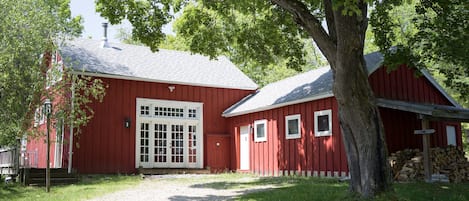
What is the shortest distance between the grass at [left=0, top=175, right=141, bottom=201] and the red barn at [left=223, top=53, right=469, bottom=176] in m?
5.24

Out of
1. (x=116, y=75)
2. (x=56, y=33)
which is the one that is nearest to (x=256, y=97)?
(x=116, y=75)

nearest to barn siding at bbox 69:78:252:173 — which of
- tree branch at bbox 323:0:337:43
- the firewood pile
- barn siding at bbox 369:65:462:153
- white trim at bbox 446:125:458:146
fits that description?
barn siding at bbox 369:65:462:153

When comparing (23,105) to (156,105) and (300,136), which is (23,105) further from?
(300,136)

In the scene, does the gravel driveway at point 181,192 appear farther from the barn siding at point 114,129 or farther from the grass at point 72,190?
the barn siding at point 114,129

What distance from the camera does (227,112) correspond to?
1931 cm

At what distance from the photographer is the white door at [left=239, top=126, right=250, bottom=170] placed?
18453 millimetres

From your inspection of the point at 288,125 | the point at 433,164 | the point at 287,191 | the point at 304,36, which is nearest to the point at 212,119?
the point at 288,125

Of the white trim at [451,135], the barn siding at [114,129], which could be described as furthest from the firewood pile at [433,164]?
the barn siding at [114,129]

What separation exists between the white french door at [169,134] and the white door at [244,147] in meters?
1.69

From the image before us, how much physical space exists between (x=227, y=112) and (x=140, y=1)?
27.9 feet

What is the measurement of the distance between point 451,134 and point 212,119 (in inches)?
371

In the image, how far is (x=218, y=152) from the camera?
19.3 meters

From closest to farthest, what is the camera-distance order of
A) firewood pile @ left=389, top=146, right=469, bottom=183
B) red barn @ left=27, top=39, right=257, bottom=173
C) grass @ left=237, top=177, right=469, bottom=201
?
grass @ left=237, top=177, right=469, bottom=201 < firewood pile @ left=389, top=146, right=469, bottom=183 < red barn @ left=27, top=39, right=257, bottom=173

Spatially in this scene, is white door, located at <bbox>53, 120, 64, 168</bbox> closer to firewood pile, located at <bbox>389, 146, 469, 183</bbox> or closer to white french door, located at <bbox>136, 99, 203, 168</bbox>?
white french door, located at <bbox>136, 99, 203, 168</bbox>
